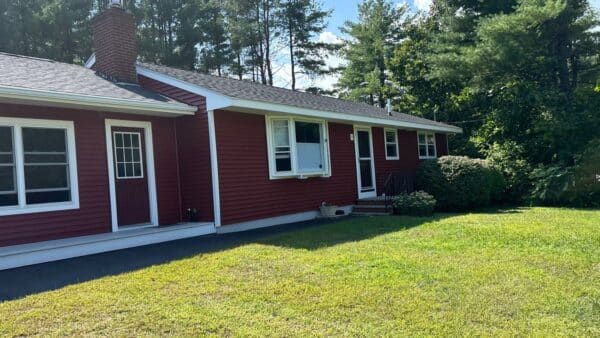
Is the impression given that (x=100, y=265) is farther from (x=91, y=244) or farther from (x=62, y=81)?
(x=62, y=81)

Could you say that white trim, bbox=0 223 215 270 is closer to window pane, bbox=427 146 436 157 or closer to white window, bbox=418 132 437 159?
white window, bbox=418 132 437 159

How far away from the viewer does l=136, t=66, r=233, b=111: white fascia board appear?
28.8 ft

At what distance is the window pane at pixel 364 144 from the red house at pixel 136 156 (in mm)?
1171

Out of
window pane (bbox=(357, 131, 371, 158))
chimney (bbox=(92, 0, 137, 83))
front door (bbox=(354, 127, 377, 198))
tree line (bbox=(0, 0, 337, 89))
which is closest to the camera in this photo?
chimney (bbox=(92, 0, 137, 83))

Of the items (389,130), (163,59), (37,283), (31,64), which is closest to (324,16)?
(163,59)

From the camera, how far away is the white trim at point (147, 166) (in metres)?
8.32

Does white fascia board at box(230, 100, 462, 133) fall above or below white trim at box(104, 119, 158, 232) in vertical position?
above

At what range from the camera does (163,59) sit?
24891 millimetres

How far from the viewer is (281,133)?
10.6 meters

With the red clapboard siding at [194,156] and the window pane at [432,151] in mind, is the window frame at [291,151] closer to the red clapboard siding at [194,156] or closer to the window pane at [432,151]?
the red clapboard siding at [194,156]

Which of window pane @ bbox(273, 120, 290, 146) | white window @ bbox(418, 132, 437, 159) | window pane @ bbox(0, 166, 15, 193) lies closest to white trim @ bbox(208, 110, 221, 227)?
window pane @ bbox(273, 120, 290, 146)

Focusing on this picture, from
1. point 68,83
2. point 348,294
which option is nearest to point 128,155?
point 68,83

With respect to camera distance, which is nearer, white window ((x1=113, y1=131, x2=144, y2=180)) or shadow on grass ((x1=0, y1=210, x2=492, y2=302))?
shadow on grass ((x1=0, y1=210, x2=492, y2=302))

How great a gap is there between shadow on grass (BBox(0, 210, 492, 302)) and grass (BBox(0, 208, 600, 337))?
355 millimetres
